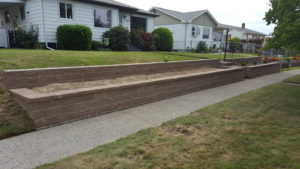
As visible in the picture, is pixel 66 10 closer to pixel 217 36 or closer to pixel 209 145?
pixel 209 145

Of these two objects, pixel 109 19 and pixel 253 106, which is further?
pixel 109 19

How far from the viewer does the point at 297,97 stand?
6.25 meters

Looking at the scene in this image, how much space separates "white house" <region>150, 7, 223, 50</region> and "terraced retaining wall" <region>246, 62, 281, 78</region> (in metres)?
10.7

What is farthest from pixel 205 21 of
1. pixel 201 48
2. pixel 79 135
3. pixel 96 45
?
pixel 79 135

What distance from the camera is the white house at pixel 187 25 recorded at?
2450cm

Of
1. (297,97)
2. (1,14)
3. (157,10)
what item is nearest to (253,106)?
(297,97)

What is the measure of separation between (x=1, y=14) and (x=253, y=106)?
21216 millimetres

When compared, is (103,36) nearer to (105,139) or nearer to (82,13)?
(82,13)

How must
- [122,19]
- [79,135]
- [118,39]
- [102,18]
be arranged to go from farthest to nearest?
[122,19] → [102,18] → [118,39] → [79,135]

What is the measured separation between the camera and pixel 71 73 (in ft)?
18.9

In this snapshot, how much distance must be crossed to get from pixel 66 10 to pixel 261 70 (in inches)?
499

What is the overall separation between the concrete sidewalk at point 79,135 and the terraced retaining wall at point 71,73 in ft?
5.98

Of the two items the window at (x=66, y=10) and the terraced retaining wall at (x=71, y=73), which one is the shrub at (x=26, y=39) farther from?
the terraced retaining wall at (x=71, y=73)

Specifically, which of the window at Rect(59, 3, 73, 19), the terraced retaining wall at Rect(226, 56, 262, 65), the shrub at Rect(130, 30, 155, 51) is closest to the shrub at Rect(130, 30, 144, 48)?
the shrub at Rect(130, 30, 155, 51)
